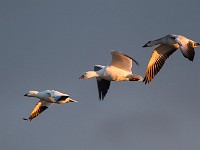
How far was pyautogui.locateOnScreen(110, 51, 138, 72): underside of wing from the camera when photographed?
62.8 ft

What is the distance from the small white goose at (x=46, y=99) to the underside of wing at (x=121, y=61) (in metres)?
1.56

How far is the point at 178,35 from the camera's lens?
61.2 feet

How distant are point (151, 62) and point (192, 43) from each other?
1.69 m

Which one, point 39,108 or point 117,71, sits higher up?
point 117,71

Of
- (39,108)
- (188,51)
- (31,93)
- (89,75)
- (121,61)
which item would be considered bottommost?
(39,108)

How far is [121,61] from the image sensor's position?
19375 mm

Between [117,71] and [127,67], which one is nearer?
[117,71]

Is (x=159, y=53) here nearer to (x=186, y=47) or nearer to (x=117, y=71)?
(x=117, y=71)

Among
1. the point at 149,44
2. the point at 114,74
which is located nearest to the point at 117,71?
the point at 114,74

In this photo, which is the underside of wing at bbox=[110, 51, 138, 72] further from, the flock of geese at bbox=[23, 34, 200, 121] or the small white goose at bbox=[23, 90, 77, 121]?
the small white goose at bbox=[23, 90, 77, 121]

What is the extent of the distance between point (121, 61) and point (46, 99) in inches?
96.4

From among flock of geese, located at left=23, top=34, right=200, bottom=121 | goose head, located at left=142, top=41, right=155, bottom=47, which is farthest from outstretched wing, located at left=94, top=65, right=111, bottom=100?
goose head, located at left=142, top=41, right=155, bottom=47

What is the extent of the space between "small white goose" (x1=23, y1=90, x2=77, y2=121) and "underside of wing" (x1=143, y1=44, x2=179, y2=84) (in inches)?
93.4

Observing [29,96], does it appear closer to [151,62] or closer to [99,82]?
[99,82]
